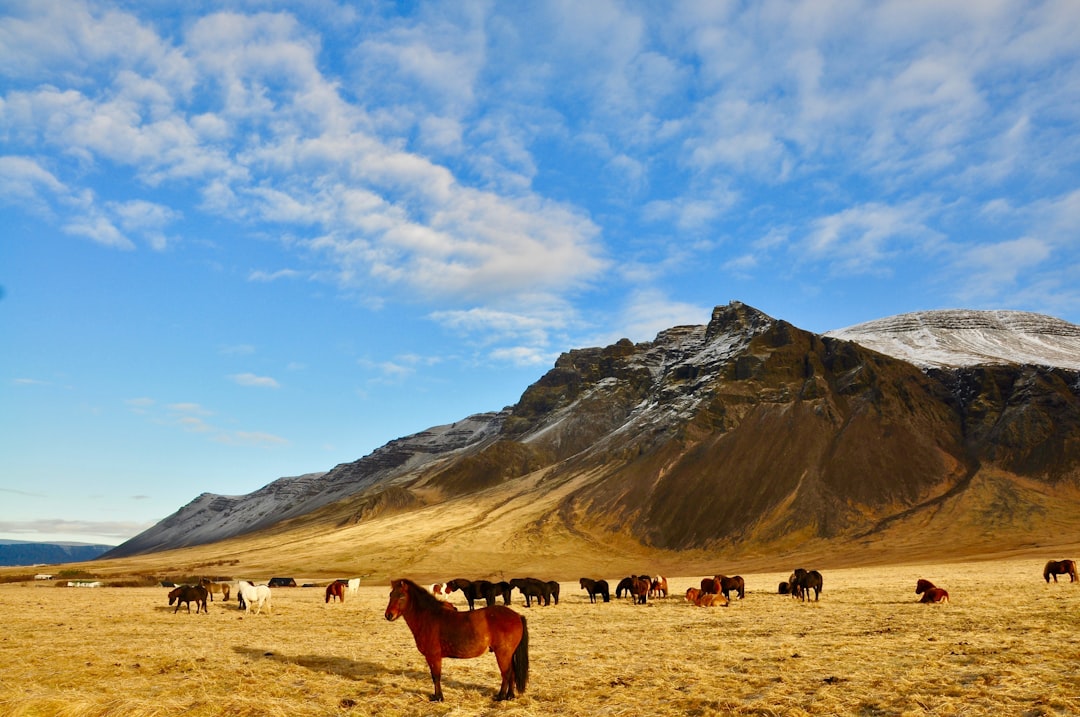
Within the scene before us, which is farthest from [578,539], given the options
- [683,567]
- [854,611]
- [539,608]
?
[854,611]

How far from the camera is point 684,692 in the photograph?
45.3 ft

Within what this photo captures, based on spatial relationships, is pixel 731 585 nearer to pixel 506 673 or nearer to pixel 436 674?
pixel 506 673

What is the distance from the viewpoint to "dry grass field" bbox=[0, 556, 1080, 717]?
12.6 m

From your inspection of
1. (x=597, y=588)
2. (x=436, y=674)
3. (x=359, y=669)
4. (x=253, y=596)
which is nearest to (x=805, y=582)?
(x=597, y=588)

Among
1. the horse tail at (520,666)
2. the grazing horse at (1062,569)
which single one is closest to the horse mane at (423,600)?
the horse tail at (520,666)

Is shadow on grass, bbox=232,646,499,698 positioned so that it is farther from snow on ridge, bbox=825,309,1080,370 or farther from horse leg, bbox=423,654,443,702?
snow on ridge, bbox=825,309,1080,370

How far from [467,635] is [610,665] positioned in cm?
462

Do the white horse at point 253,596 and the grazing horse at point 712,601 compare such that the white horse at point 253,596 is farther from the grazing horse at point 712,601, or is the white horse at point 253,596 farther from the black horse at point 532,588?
the grazing horse at point 712,601

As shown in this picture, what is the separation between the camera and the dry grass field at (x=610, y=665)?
41.4ft

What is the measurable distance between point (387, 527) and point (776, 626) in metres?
136

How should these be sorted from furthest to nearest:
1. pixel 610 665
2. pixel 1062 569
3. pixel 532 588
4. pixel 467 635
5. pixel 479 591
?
pixel 532 588 < pixel 479 591 < pixel 1062 569 < pixel 610 665 < pixel 467 635

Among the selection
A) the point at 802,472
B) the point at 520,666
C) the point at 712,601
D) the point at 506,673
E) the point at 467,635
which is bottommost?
the point at 712,601

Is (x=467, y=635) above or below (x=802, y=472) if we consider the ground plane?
below

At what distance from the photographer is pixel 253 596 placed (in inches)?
1368
